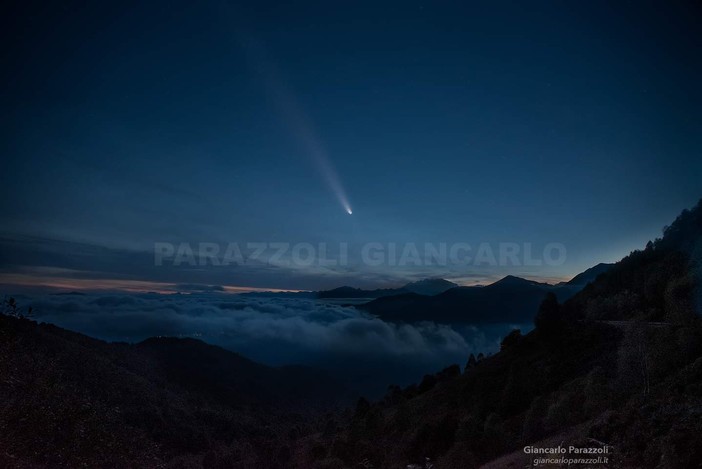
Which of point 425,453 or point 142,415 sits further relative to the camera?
point 142,415

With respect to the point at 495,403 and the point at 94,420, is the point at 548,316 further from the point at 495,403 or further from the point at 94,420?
the point at 94,420

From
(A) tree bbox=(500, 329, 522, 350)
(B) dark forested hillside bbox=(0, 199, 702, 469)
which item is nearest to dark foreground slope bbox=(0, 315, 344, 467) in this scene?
(B) dark forested hillside bbox=(0, 199, 702, 469)

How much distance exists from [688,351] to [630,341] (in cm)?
473

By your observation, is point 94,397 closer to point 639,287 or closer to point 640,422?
point 640,422

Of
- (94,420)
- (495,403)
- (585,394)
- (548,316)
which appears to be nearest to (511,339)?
(548,316)

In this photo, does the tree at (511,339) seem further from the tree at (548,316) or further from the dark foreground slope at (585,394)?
the tree at (548,316)

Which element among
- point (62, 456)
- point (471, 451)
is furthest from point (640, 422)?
point (62, 456)

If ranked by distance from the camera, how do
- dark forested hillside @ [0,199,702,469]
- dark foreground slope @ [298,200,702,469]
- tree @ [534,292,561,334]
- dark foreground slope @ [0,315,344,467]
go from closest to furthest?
dark foreground slope @ [298,200,702,469] → dark forested hillside @ [0,199,702,469] → dark foreground slope @ [0,315,344,467] → tree @ [534,292,561,334]

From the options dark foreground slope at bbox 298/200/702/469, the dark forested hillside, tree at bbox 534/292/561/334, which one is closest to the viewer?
Result: dark foreground slope at bbox 298/200/702/469

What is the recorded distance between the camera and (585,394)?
39.9 meters

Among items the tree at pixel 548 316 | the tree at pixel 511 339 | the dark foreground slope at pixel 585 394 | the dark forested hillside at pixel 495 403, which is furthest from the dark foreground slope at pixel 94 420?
the tree at pixel 548 316

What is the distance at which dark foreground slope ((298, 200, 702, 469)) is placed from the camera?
22625mm

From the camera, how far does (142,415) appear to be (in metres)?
131

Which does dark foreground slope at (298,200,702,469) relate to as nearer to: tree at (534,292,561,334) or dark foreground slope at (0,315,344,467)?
tree at (534,292,561,334)
